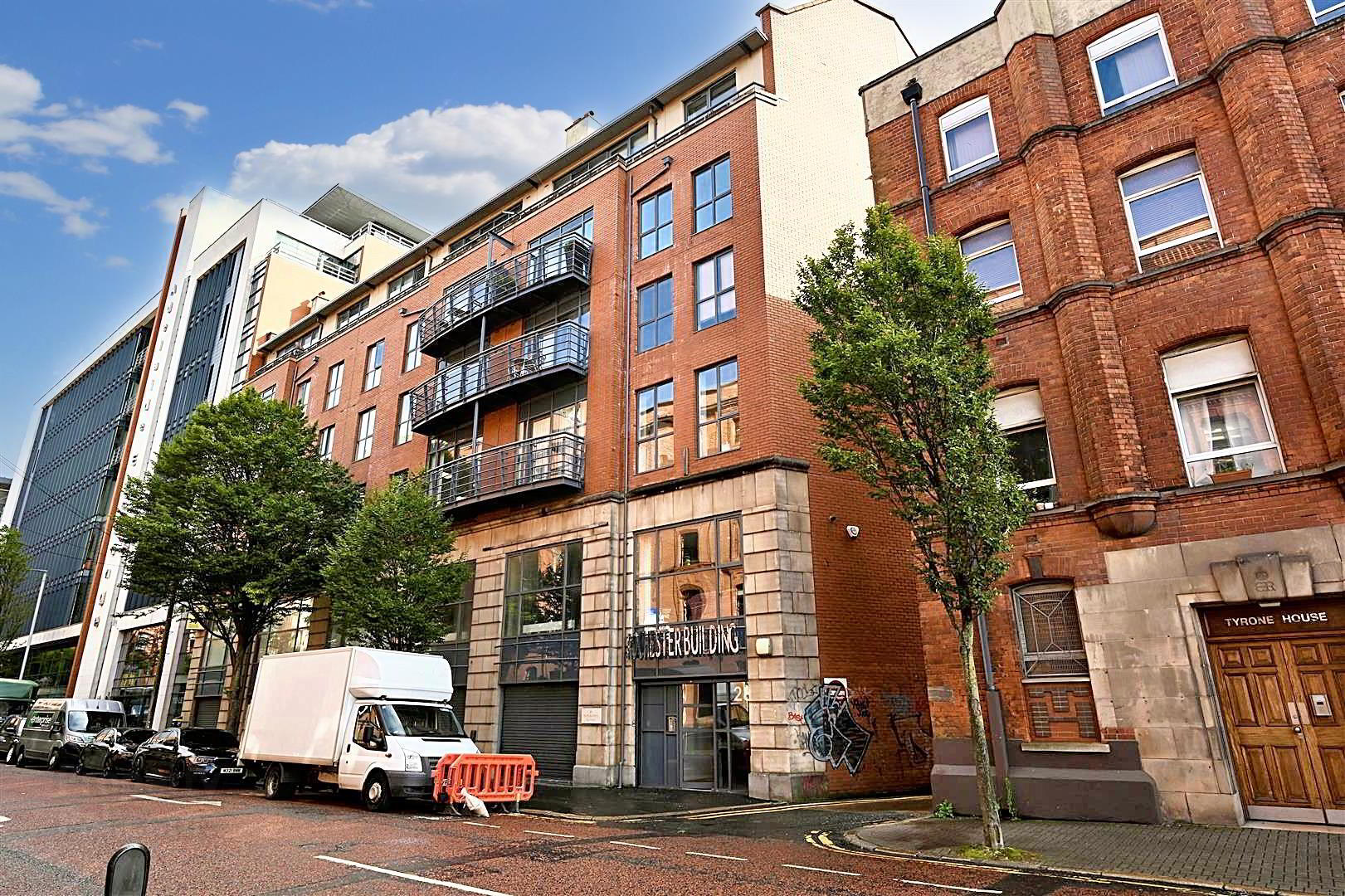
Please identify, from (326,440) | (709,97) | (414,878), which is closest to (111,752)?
(326,440)

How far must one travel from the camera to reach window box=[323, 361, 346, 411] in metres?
35.1

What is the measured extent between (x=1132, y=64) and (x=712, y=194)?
10.7 meters

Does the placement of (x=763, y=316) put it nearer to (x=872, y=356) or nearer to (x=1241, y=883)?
(x=872, y=356)

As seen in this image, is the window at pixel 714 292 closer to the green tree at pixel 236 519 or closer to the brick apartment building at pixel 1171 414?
the brick apartment building at pixel 1171 414

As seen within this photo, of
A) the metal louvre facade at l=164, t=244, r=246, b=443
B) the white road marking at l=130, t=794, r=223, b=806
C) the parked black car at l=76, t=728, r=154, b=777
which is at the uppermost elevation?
the metal louvre facade at l=164, t=244, r=246, b=443

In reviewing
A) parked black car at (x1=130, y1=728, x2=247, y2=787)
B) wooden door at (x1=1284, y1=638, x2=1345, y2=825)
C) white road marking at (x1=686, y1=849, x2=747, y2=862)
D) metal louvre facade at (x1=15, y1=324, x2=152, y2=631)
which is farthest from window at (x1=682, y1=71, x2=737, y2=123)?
metal louvre facade at (x1=15, y1=324, x2=152, y2=631)

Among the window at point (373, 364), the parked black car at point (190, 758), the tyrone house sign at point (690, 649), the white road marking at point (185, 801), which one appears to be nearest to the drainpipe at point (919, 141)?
the tyrone house sign at point (690, 649)

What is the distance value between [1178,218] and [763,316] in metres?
8.88

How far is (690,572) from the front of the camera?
19266mm

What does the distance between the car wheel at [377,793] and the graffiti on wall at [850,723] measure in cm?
795

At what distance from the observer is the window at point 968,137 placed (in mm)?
15902

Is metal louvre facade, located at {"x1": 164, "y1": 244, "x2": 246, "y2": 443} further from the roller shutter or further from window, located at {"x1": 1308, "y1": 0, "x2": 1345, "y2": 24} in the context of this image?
window, located at {"x1": 1308, "y1": 0, "x2": 1345, "y2": 24}

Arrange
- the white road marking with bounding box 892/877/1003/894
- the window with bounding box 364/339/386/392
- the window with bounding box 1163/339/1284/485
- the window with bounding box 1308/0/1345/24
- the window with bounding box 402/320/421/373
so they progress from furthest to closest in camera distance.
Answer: the window with bounding box 364/339/386/392, the window with bounding box 402/320/421/373, the window with bounding box 1308/0/1345/24, the window with bounding box 1163/339/1284/485, the white road marking with bounding box 892/877/1003/894

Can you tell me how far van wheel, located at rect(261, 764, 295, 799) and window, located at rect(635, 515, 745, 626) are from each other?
27.8ft
